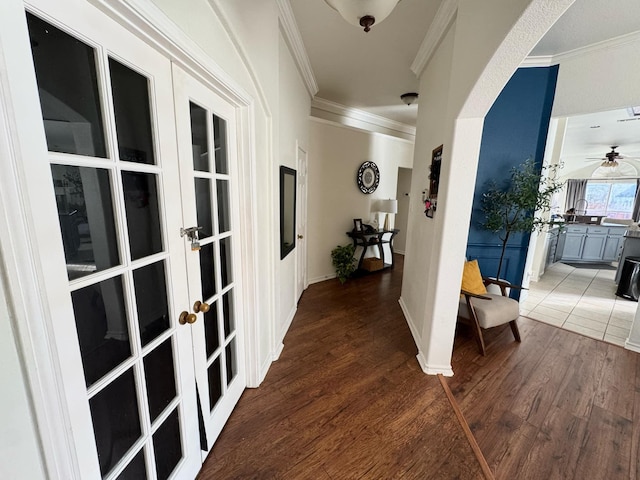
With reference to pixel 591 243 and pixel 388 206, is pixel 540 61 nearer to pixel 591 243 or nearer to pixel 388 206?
pixel 388 206

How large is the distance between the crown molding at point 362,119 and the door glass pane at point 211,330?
12.3ft

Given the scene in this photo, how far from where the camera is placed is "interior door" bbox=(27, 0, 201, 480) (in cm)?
69

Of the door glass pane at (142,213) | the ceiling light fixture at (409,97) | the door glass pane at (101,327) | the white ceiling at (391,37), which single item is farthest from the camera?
the ceiling light fixture at (409,97)

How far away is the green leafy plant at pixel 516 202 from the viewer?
2.71 meters

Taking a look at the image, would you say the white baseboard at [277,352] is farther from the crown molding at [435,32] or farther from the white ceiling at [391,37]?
the crown molding at [435,32]

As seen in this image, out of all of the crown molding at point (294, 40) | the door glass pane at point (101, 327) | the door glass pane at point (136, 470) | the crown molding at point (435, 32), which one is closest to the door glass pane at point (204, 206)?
the door glass pane at point (101, 327)

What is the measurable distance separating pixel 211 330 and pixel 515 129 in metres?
3.63

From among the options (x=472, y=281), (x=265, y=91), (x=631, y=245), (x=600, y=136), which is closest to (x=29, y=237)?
(x=265, y=91)

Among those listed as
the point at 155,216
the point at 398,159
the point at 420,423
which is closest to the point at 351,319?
the point at 420,423

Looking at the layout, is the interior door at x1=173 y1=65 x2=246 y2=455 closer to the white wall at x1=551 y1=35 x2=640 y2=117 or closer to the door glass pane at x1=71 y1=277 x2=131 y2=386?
the door glass pane at x1=71 y1=277 x2=131 y2=386

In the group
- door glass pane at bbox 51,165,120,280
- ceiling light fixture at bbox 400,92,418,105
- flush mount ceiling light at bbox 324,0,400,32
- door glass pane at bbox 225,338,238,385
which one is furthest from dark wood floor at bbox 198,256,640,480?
ceiling light fixture at bbox 400,92,418,105

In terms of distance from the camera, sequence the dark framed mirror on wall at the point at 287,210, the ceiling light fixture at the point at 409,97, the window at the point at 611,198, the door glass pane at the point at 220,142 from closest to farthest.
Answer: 1. the door glass pane at the point at 220,142
2. the dark framed mirror on wall at the point at 287,210
3. the ceiling light fixture at the point at 409,97
4. the window at the point at 611,198

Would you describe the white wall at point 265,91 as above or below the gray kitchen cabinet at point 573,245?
above

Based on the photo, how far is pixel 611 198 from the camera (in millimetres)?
7578
